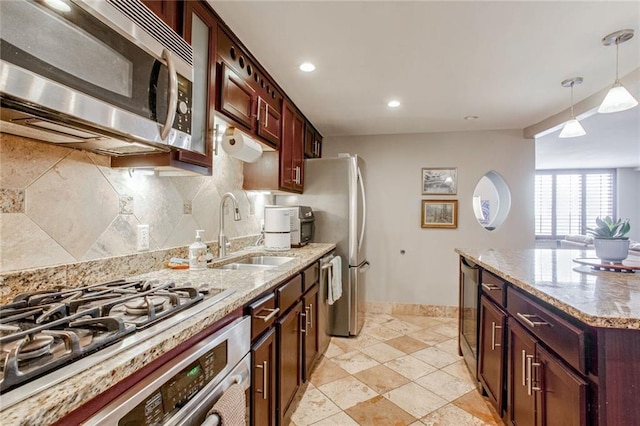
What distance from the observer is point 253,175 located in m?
2.64

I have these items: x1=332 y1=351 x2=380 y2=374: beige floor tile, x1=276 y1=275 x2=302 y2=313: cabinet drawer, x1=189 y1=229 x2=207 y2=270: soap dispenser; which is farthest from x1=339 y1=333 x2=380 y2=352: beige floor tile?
x1=189 y1=229 x2=207 y2=270: soap dispenser

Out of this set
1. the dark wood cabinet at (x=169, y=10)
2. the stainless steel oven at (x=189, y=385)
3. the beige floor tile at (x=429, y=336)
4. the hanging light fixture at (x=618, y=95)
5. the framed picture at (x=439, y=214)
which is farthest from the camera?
the framed picture at (x=439, y=214)

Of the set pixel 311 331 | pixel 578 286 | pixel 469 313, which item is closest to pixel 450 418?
pixel 469 313

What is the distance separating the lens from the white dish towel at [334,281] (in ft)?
8.75

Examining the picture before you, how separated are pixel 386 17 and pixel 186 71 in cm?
105

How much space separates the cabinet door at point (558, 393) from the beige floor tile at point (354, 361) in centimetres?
141

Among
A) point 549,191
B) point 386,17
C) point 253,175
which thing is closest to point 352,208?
point 253,175

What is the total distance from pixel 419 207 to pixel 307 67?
2.40m

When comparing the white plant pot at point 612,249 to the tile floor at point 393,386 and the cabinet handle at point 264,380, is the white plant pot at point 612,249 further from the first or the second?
the cabinet handle at point 264,380

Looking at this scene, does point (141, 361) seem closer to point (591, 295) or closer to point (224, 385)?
point (224, 385)

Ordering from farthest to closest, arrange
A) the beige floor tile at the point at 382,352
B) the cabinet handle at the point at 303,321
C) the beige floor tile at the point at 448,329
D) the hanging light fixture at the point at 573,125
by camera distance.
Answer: the beige floor tile at the point at 448,329, the beige floor tile at the point at 382,352, the hanging light fixture at the point at 573,125, the cabinet handle at the point at 303,321

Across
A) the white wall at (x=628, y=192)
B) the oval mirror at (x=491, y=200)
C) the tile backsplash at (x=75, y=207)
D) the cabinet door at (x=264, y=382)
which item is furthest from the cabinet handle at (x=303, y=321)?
the white wall at (x=628, y=192)

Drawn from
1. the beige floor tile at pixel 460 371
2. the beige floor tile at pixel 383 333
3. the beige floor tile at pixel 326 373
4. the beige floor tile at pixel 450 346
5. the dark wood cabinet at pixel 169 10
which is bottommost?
the beige floor tile at pixel 326 373

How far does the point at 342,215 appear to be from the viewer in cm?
311
